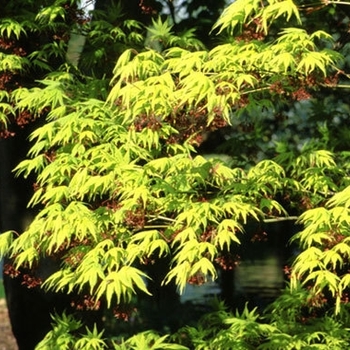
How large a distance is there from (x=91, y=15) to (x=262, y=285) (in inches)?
619

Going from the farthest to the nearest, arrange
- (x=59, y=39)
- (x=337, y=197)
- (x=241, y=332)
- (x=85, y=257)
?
(x=59, y=39)
(x=241, y=332)
(x=85, y=257)
(x=337, y=197)

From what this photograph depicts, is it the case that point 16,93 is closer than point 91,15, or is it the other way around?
point 16,93

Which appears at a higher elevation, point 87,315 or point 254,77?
point 254,77

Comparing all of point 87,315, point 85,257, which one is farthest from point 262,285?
point 85,257

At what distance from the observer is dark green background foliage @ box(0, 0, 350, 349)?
243 inches

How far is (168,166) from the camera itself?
6.79m

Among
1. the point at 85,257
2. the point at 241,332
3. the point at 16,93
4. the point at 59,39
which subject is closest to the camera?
the point at 85,257

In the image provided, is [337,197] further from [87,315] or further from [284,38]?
[87,315]

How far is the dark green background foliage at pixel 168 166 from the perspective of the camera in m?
6.18

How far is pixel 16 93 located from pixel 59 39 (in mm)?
852

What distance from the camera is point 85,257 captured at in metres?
6.48

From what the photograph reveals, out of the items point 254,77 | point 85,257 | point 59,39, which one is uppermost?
point 59,39

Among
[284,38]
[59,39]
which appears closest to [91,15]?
[59,39]

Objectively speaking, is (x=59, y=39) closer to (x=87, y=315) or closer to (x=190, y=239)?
(x=87, y=315)
